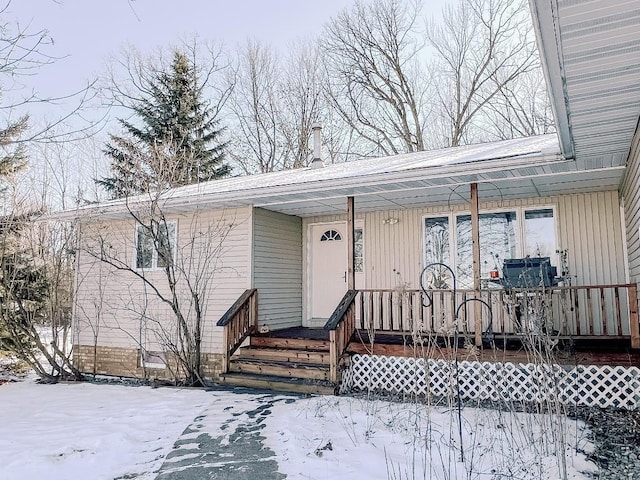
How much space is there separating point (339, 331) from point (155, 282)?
4.23 m

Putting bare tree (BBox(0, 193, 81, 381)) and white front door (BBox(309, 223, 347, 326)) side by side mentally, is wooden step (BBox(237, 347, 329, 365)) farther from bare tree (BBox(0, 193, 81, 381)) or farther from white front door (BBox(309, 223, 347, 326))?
bare tree (BBox(0, 193, 81, 381))

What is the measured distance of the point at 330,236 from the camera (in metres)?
9.46

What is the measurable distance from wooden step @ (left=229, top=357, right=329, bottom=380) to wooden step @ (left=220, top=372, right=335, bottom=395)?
9cm

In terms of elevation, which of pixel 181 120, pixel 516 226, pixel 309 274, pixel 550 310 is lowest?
pixel 550 310

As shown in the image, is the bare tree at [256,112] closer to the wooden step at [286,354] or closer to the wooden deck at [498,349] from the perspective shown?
the wooden step at [286,354]

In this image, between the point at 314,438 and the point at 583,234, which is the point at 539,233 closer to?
the point at 583,234

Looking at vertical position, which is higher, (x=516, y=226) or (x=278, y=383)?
(x=516, y=226)

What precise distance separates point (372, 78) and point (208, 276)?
43.4 ft

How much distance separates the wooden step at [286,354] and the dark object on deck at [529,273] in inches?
113

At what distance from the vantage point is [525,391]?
5801 millimetres

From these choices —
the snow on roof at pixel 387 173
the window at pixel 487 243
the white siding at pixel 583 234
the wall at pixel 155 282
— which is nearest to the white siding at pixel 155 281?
the wall at pixel 155 282

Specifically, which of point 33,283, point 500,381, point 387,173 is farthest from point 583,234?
point 33,283

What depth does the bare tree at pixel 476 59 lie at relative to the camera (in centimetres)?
1723

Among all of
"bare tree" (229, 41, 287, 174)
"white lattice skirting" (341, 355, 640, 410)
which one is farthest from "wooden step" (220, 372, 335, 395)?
"bare tree" (229, 41, 287, 174)
